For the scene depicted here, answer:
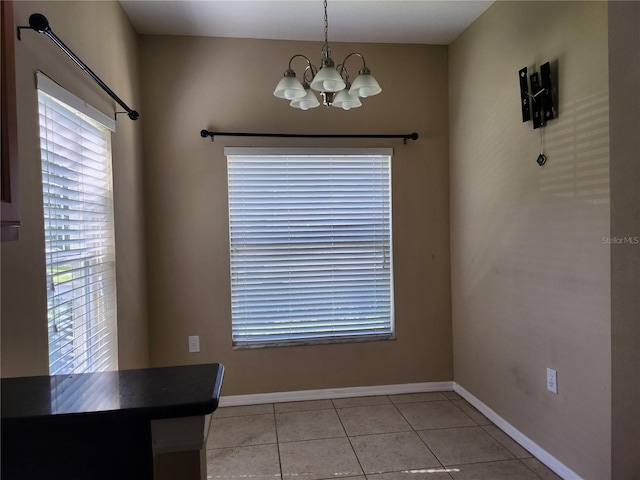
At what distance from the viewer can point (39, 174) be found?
1.44 meters

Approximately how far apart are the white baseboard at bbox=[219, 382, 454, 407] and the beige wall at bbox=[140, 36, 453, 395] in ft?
0.14

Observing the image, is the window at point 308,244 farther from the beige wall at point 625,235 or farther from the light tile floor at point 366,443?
the beige wall at point 625,235

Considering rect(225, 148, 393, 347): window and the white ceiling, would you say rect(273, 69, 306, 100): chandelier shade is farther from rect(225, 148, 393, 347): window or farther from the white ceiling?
rect(225, 148, 393, 347): window

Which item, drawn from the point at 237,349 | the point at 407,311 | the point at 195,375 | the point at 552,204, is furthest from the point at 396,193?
the point at 195,375

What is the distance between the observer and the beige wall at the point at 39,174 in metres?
1.29

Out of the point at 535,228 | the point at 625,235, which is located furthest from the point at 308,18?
the point at 625,235

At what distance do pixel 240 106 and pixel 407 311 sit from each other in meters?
1.91

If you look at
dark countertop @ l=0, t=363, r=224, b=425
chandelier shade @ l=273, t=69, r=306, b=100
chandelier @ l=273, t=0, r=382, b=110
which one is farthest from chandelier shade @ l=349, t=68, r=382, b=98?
dark countertop @ l=0, t=363, r=224, b=425

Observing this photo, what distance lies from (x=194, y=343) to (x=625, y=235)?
8.33ft

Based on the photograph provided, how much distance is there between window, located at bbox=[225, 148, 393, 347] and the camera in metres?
2.88

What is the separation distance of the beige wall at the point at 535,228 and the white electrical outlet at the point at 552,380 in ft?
0.11

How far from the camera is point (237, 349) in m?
2.88

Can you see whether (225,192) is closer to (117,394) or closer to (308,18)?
(308,18)

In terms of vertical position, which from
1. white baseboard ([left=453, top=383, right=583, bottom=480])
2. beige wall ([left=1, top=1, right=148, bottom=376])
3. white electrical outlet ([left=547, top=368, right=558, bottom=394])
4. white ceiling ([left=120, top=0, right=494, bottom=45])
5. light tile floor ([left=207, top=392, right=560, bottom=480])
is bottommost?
light tile floor ([left=207, top=392, right=560, bottom=480])
